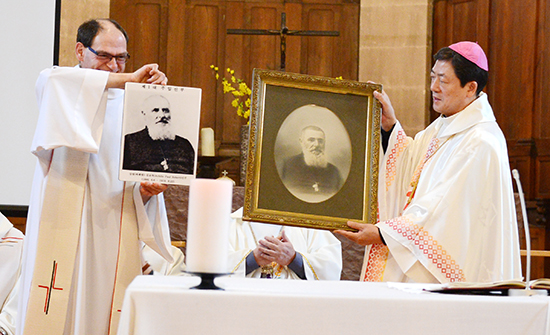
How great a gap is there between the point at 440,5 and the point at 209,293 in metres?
6.35

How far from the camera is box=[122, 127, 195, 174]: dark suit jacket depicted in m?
2.82

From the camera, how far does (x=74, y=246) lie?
3.00m

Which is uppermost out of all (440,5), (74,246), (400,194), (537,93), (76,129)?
(440,5)

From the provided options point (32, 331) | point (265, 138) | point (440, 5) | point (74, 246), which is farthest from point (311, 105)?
point (440, 5)

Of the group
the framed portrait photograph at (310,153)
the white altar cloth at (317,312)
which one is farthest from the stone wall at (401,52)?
the white altar cloth at (317,312)

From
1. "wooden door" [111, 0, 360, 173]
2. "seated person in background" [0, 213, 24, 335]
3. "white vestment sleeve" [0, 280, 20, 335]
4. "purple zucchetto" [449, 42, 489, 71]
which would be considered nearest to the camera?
"purple zucchetto" [449, 42, 489, 71]

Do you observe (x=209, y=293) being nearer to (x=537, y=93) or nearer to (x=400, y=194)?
(x=400, y=194)

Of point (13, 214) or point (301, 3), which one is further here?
point (301, 3)

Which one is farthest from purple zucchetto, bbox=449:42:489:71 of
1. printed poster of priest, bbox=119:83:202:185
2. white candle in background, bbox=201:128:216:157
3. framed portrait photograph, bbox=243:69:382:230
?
white candle in background, bbox=201:128:216:157

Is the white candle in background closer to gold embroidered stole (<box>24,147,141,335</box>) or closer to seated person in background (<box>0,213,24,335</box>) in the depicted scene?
seated person in background (<box>0,213,24,335</box>)

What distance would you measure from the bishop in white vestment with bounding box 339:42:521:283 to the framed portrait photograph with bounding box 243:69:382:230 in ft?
0.54

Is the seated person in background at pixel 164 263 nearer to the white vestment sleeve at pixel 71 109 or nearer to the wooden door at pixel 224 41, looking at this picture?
the white vestment sleeve at pixel 71 109

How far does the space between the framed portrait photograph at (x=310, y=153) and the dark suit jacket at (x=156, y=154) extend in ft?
1.08

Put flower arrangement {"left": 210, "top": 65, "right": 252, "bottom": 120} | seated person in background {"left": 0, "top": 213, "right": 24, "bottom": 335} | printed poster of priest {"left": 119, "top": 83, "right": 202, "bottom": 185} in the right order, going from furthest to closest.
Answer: flower arrangement {"left": 210, "top": 65, "right": 252, "bottom": 120}
seated person in background {"left": 0, "top": 213, "right": 24, "bottom": 335}
printed poster of priest {"left": 119, "top": 83, "right": 202, "bottom": 185}
